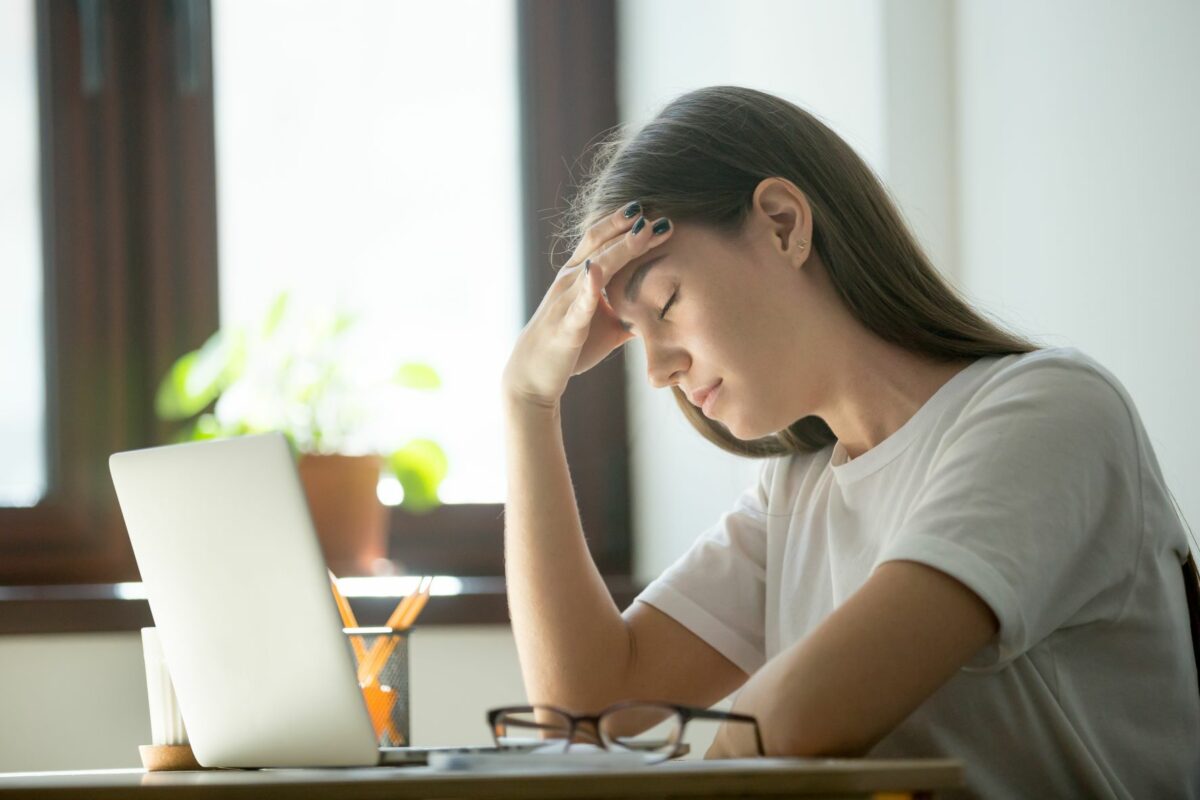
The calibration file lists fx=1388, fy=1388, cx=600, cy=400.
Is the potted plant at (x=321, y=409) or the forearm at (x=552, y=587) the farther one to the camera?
the potted plant at (x=321, y=409)

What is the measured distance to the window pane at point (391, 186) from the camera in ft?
7.79

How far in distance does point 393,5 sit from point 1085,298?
140 centimetres

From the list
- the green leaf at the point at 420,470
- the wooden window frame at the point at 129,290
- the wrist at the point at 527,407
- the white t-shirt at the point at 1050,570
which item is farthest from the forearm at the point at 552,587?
the wooden window frame at the point at 129,290

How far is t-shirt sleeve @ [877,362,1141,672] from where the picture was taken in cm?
96

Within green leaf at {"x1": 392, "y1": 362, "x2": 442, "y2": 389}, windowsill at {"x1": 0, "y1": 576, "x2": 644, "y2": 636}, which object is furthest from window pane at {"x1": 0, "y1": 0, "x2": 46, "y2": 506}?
green leaf at {"x1": 392, "y1": 362, "x2": 442, "y2": 389}

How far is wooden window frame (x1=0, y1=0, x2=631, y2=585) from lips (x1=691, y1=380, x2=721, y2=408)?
1024 millimetres

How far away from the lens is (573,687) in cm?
142

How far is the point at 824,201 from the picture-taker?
129 cm

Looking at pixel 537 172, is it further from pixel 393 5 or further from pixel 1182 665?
pixel 1182 665

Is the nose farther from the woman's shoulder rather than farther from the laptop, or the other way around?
the laptop

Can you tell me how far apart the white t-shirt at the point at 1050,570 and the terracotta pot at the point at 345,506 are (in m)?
1.04

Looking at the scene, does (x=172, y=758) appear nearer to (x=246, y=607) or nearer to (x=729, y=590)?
(x=246, y=607)

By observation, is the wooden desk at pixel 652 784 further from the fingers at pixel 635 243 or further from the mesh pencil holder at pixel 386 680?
the fingers at pixel 635 243

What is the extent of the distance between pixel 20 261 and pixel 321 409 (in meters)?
0.59
